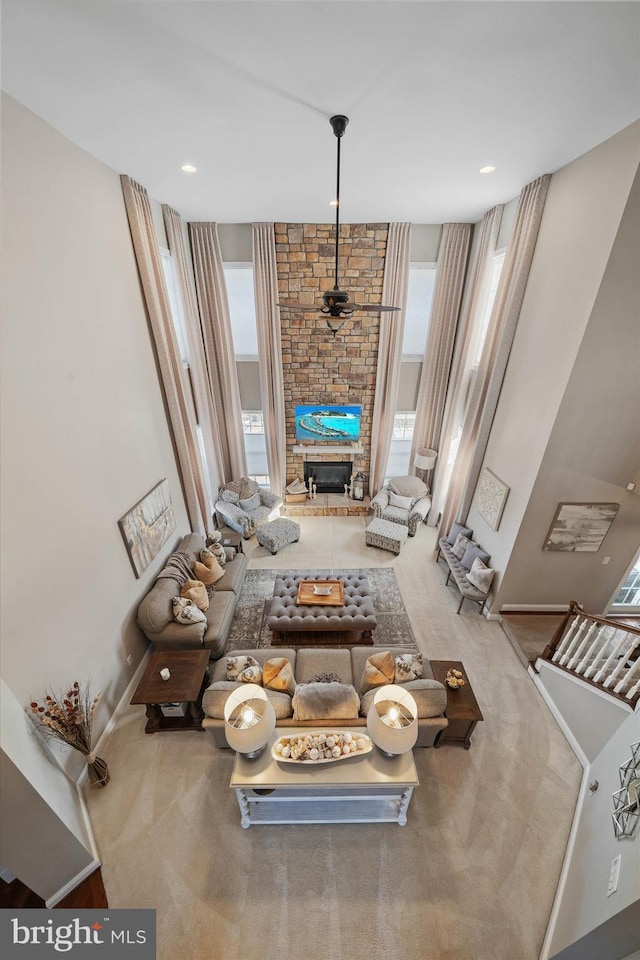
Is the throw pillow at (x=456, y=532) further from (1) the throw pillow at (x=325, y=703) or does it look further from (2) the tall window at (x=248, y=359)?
(2) the tall window at (x=248, y=359)

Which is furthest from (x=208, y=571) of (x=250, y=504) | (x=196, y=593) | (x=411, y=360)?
(x=411, y=360)

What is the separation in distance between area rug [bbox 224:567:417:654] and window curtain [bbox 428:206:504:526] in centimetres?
219

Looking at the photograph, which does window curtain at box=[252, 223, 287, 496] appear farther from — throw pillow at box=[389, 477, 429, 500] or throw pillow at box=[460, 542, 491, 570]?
throw pillow at box=[460, 542, 491, 570]

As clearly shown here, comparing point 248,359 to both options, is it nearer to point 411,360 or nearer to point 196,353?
point 196,353

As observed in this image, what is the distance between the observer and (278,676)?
3479 mm

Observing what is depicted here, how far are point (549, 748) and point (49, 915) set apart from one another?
4409 mm

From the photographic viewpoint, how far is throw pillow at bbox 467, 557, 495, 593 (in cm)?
486

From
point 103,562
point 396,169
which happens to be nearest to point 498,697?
point 103,562

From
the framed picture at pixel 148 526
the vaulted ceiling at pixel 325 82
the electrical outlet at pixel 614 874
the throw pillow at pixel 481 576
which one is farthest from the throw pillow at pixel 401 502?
the electrical outlet at pixel 614 874

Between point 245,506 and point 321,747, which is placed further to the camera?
point 245,506

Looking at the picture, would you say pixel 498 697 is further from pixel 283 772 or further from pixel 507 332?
pixel 507 332

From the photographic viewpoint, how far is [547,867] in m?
2.78

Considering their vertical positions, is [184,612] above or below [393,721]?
below

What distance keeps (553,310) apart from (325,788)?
5145 mm
